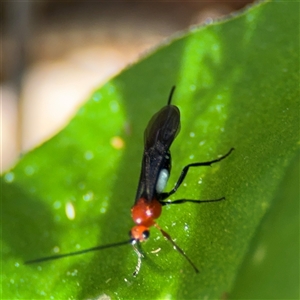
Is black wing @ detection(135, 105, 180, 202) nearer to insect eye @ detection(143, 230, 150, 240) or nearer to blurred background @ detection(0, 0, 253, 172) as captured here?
insect eye @ detection(143, 230, 150, 240)

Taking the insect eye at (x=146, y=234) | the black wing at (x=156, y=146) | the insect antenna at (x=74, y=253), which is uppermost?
the black wing at (x=156, y=146)

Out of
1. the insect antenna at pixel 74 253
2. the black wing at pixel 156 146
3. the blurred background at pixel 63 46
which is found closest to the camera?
the insect antenna at pixel 74 253

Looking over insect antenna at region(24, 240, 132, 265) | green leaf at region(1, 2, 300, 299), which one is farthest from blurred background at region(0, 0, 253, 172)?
insect antenna at region(24, 240, 132, 265)

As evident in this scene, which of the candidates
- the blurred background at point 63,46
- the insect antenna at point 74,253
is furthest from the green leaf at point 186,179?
the blurred background at point 63,46

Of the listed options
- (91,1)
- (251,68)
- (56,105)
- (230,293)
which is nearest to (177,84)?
(251,68)

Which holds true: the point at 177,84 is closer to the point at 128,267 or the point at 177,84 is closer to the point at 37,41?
the point at 128,267

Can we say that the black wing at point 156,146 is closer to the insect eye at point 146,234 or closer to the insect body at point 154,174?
the insect body at point 154,174

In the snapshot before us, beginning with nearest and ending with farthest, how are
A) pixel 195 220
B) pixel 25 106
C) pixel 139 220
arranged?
pixel 195 220 → pixel 139 220 → pixel 25 106
